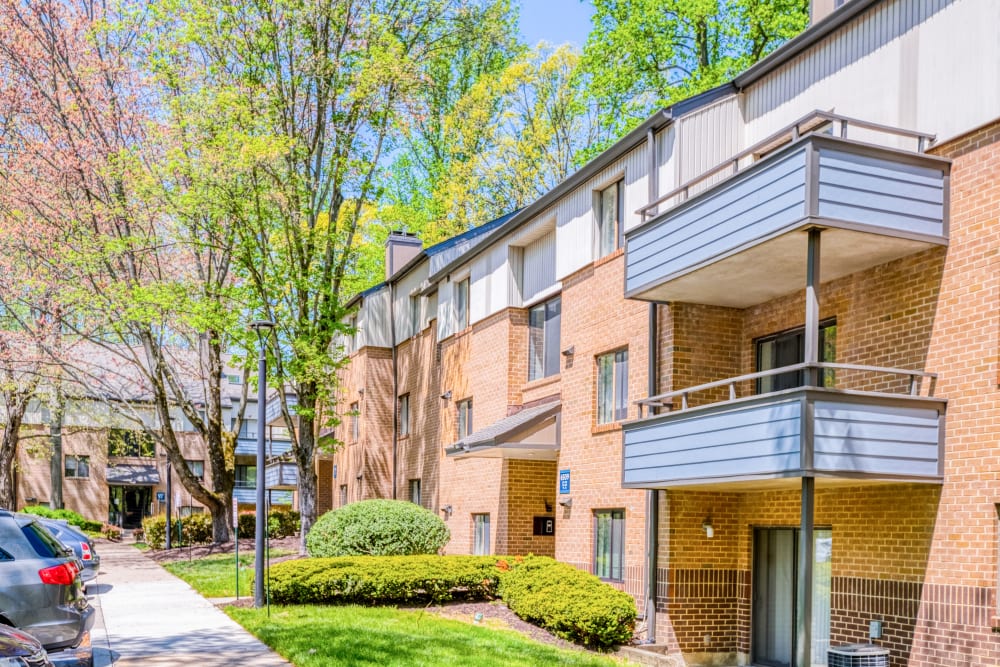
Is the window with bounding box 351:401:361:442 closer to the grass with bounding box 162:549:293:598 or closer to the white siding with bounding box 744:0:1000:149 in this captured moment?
the grass with bounding box 162:549:293:598

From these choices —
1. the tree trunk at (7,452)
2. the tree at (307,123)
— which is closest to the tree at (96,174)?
the tree at (307,123)

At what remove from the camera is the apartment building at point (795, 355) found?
1180cm

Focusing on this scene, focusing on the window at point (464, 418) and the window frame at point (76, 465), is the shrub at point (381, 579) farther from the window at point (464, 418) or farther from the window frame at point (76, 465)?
the window frame at point (76, 465)

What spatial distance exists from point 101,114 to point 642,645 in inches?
848

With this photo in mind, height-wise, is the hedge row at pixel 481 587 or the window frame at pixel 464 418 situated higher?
the window frame at pixel 464 418

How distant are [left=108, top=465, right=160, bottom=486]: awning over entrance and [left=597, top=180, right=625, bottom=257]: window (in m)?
46.9

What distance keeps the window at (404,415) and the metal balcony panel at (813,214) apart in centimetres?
1837

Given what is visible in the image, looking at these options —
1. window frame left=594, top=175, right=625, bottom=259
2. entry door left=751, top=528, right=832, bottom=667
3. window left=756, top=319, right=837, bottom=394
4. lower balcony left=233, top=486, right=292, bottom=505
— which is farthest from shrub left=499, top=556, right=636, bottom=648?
lower balcony left=233, top=486, right=292, bottom=505

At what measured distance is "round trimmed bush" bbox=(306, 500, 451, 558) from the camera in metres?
22.2

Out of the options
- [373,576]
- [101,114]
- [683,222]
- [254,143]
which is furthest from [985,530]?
[101,114]

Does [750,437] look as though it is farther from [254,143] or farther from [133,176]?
[133,176]

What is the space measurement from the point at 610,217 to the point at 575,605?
271 inches

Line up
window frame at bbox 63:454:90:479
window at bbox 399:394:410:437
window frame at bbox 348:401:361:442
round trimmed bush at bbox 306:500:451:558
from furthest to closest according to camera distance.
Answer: window frame at bbox 63:454:90:479 < window frame at bbox 348:401:361:442 < window at bbox 399:394:410:437 < round trimmed bush at bbox 306:500:451:558

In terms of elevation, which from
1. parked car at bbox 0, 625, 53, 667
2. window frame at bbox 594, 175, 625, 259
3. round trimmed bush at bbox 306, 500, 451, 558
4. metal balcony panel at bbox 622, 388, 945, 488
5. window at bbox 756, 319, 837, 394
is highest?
window frame at bbox 594, 175, 625, 259
